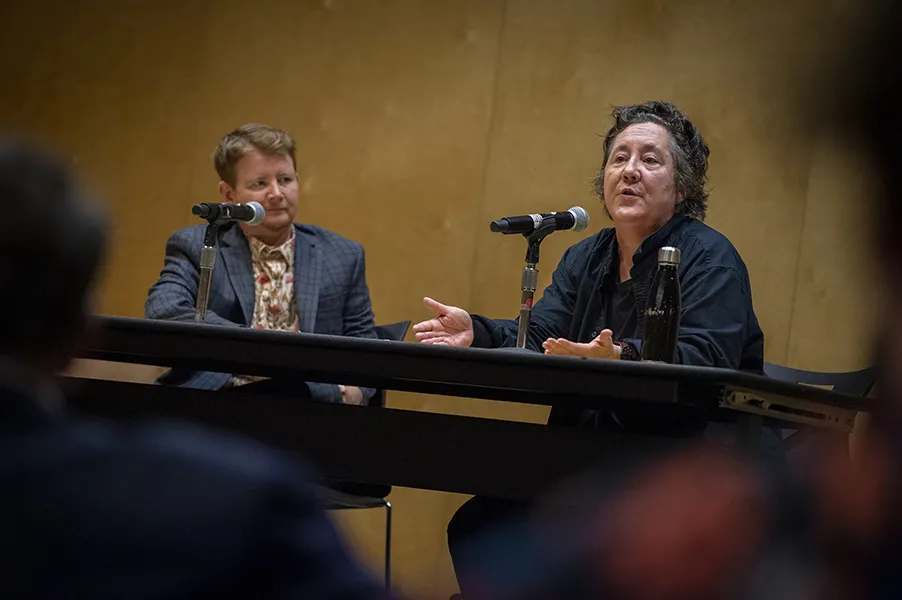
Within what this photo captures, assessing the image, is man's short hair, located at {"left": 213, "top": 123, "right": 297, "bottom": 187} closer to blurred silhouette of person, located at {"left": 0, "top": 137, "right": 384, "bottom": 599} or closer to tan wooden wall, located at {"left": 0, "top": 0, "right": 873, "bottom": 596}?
tan wooden wall, located at {"left": 0, "top": 0, "right": 873, "bottom": 596}

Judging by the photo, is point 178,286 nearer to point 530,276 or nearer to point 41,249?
point 530,276

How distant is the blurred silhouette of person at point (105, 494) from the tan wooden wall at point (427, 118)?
3.65 m

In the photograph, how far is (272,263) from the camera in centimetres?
357

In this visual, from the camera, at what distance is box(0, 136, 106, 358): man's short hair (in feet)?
2.25

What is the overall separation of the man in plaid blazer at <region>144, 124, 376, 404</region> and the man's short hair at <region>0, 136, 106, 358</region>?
A: 2604 mm

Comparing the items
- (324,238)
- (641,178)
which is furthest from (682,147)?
(324,238)

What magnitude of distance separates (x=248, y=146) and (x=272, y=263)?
1.24ft

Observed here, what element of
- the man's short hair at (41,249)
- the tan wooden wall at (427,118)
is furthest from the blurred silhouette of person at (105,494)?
the tan wooden wall at (427,118)

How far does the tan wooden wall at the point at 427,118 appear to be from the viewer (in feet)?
14.0

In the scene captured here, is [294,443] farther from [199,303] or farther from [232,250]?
[232,250]

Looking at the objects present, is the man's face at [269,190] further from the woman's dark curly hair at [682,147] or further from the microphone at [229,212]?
the woman's dark curly hair at [682,147]

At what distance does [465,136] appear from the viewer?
4.60 meters

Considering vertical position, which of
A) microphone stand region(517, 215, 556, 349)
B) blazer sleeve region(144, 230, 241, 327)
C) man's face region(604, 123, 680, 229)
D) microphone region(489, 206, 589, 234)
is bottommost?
blazer sleeve region(144, 230, 241, 327)

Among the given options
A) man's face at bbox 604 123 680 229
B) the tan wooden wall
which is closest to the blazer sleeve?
the tan wooden wall
